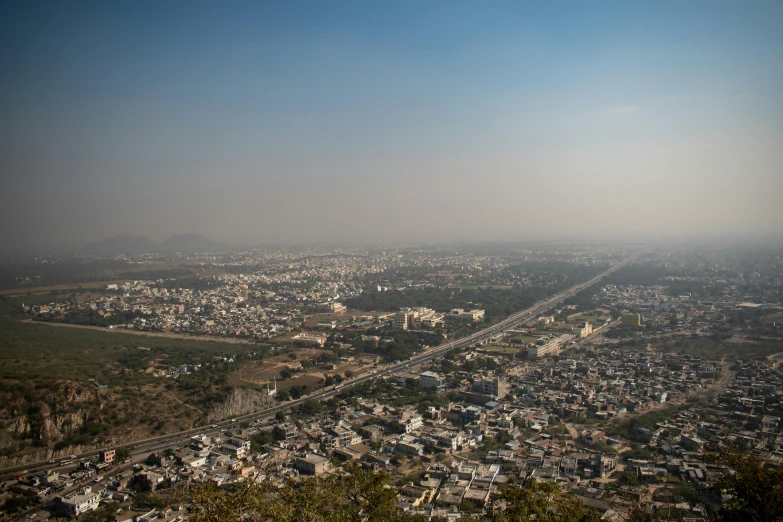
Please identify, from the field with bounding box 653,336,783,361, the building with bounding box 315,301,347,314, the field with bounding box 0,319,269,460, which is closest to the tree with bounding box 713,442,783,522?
the field with bounding box 0,319,269,460

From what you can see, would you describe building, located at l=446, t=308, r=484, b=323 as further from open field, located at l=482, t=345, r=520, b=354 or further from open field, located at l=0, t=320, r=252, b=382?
open field, located at l=0, t=320, r=252, b=382

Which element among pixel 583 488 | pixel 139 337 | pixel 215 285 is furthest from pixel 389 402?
pixel 215 285

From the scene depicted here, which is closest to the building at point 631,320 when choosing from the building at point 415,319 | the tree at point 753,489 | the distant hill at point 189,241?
the building at point 415,319

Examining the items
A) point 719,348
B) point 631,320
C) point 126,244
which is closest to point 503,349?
point 719,348

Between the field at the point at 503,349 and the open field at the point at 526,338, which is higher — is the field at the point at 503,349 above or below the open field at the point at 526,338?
below

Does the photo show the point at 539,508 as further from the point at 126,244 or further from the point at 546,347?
the point at 126,244

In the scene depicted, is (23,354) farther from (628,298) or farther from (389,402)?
(628,298)

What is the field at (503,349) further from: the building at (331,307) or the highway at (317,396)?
the building at (331,307)
